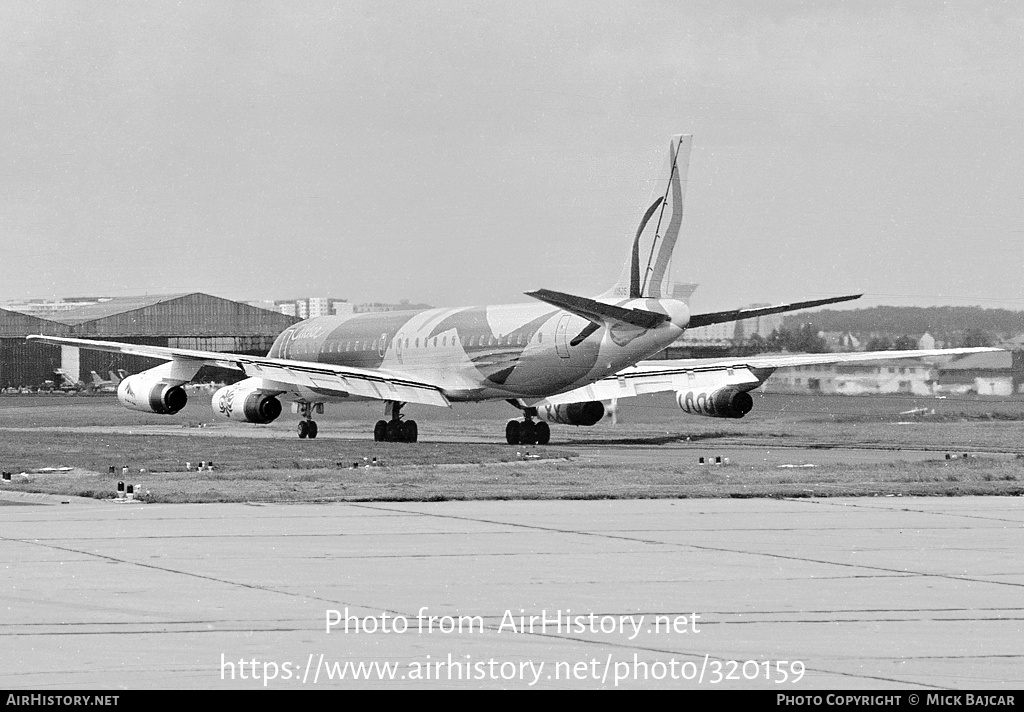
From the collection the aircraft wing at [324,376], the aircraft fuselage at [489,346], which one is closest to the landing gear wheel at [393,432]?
the aircraft wing at [324,376]

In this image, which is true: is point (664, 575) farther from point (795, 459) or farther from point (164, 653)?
point (795, 459)

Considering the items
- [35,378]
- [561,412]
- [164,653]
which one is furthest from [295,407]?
[35,378]

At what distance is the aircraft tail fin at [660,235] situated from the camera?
40.7 m

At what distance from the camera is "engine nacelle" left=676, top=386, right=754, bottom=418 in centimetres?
4419

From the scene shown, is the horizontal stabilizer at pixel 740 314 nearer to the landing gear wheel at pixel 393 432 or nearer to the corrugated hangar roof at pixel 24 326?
the landing gear wheel at pixel 393 432

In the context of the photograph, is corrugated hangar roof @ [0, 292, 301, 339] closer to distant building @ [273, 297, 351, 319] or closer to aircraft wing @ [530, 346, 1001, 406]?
distant building @ [273, 297, 351, 319]

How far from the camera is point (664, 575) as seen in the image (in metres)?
14.2

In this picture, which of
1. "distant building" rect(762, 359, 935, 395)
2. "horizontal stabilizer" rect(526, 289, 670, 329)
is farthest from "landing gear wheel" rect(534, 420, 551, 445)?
"distant building" rect(762, 359, 935, 395)

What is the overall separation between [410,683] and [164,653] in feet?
6.11

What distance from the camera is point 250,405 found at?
46.5m

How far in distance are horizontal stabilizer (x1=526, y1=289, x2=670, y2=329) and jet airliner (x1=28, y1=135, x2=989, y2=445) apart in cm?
4

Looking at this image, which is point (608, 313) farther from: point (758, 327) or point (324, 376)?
point (758, 327)

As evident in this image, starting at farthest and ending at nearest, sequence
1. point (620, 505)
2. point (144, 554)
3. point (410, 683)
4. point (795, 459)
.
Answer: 1. point (795, 459)
2. point (620, 505)
3. point (144, 554)
4. point (410, 683)

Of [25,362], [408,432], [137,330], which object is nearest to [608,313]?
[408,432]
